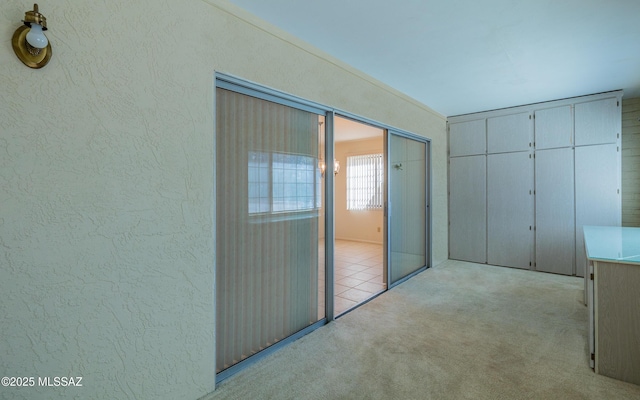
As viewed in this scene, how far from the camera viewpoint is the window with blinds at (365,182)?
750 cm

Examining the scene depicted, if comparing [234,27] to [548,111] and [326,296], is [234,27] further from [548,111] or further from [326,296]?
[548,111]

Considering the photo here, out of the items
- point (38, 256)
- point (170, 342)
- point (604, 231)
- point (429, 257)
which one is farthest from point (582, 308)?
point (38, 256)

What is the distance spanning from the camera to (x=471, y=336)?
2572mm

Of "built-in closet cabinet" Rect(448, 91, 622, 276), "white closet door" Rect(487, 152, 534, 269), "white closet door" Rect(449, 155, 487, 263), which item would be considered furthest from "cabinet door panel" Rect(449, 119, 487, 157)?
"white closet door" Rect(487, 152, 534, 269)

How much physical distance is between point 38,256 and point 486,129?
5.63 m

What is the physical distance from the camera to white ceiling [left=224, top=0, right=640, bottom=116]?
2092mm

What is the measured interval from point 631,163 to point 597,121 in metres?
0.82

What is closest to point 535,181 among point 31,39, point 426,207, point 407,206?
point 426,207

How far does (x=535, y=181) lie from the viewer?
178 inches

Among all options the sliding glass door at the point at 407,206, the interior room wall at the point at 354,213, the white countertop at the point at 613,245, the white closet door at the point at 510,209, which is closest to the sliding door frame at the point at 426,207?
the sliding glass door at the point at 407,206

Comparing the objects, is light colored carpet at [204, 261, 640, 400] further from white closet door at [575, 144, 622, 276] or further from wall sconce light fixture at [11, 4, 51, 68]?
wall sconce light fixture at [11, 4, 51, 68]

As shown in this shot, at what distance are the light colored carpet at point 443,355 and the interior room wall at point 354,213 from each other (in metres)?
3.99

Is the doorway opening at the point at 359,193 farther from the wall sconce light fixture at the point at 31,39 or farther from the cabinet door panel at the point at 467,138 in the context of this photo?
the wall sconce light fixture at the point at 31,39

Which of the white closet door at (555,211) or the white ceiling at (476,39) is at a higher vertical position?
the white ceiling at (476,39)
